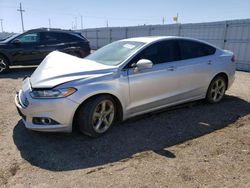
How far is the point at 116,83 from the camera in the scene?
4.25m

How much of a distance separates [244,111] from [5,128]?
4770 mm

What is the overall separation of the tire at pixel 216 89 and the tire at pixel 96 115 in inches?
102

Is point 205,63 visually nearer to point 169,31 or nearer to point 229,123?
point 229,123

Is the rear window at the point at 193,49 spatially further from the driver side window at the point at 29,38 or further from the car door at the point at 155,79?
the driver side window at the point at 29,38

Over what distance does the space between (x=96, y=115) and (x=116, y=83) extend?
60cm

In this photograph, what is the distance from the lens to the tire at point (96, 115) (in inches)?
159

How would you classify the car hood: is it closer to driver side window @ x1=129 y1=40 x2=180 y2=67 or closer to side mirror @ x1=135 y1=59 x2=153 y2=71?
side mirror @ x1=135 y1=59 x2=153 y2=71

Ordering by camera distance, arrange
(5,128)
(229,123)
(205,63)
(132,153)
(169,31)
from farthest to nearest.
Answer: (169,31) < (205,63) < (229,123) < (5,128) < (132,153)

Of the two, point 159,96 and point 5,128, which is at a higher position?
point 159,96

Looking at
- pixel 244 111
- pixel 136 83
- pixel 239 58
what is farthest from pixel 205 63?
pixel 239 58

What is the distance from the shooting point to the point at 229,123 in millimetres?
5000

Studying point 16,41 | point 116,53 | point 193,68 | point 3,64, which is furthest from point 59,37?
point 193,68

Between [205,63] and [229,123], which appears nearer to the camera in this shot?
[229,123]

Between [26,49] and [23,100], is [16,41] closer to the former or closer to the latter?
[26,49]
